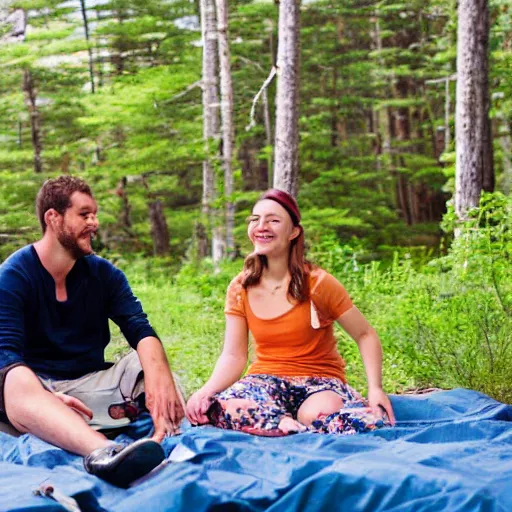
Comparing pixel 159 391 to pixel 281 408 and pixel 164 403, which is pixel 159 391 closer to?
pixel 164 403

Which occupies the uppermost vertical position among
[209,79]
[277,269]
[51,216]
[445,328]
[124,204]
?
[209,79]

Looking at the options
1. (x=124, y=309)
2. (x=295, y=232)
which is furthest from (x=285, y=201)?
(x=124, y=309)

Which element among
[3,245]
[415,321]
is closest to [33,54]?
[3,245]

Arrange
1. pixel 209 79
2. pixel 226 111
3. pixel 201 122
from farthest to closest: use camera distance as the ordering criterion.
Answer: pixel 201 122, pixel 209 79, pixel 226 111

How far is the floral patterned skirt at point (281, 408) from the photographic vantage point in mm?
3080

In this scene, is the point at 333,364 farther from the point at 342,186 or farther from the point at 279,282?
the point at 342,186

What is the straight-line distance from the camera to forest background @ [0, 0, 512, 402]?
11.3m

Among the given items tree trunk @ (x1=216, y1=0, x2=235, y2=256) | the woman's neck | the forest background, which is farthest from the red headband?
A: tree trunk @ (x1=216, y1=0, x2=235, y2=256)

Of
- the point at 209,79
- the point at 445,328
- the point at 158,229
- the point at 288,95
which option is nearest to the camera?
the point at 445,328

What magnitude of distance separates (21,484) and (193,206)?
502 inches

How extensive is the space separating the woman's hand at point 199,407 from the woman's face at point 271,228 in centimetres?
58

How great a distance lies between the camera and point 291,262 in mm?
3396

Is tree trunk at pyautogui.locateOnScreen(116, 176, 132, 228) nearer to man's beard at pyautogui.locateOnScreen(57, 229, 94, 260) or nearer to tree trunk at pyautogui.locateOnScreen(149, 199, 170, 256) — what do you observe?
tree trunk at pyautogui.locateOnScreen(149, 199, 170, 256)

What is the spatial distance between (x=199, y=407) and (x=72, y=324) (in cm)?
67
